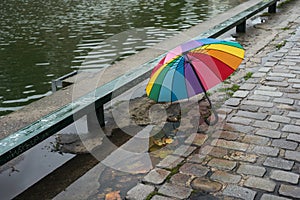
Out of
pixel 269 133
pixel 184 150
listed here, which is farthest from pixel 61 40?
pixel 269 133

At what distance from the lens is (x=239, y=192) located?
312 centimetres

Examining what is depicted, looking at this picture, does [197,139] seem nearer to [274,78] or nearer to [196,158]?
[196,158]

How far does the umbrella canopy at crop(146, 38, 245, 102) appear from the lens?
4035 millimetres

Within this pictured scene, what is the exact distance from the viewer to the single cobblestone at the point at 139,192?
10.4ft

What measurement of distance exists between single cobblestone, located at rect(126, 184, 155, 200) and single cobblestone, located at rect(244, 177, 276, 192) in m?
0.74

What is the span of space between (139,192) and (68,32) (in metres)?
7.91

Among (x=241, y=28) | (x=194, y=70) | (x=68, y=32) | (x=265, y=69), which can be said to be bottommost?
(x=68, y=32)

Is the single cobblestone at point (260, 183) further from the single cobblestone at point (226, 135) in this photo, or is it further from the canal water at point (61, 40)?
the canal water at point (61, 40)

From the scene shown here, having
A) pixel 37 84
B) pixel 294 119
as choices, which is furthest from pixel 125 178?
pixel 37 84

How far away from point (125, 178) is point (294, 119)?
6.26ft

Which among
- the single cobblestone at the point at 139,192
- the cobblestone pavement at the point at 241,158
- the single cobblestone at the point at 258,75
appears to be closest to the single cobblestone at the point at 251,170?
the cobblestone pavement at the point at 241,158

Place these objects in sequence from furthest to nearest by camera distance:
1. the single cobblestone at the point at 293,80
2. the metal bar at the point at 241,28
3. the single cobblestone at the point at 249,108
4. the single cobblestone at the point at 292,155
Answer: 1. the metal bar at the point at 241,28
2. the single cobblestone at the point at 293,80
3. the single cobblestone at the point at 249,108
4. the single cobblestone at the point at 292,155

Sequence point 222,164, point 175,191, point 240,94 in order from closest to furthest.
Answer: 1. point 175,191
2. point 222,164
3. point 240,94

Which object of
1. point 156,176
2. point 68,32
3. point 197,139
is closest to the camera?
point 156,176
